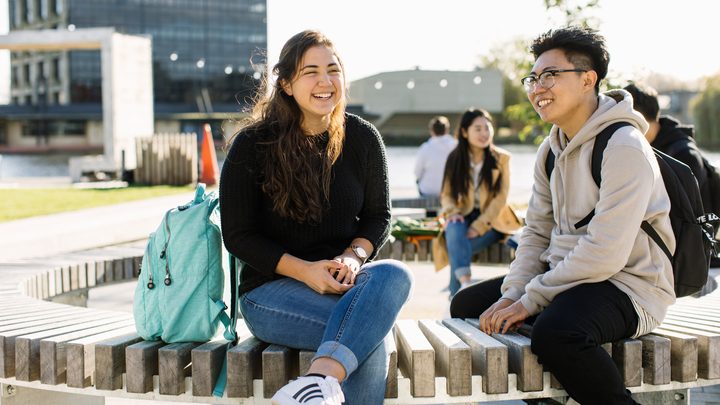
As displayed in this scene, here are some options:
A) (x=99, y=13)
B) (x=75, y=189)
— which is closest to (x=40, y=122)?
(x=99, y=13)

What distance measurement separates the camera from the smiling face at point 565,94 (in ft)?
11.2

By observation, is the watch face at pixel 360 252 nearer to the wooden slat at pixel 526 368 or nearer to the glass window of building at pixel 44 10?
the wooden slat at pixel 526 368

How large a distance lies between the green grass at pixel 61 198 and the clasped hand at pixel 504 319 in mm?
8947

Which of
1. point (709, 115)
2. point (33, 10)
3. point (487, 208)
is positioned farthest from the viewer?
point (33, 10)

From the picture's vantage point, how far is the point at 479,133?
271 inches

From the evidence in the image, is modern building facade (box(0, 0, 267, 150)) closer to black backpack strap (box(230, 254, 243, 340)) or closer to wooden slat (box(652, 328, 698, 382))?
black backpack strap (box(230, 254, 243, 340))

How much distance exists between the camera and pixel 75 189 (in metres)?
18.0

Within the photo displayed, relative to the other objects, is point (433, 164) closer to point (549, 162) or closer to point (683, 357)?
point (549, 162)

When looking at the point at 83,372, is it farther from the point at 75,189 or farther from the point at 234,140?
the point at 75,189

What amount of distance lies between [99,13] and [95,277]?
84932 millimetres

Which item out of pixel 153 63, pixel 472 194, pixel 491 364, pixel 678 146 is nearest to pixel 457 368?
pixel 491 364

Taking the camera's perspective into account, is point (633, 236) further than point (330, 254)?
No

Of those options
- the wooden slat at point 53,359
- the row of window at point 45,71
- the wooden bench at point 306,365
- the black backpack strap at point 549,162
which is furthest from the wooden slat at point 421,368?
the row of window at point 45,71

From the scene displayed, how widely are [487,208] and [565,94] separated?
3.33 meters
